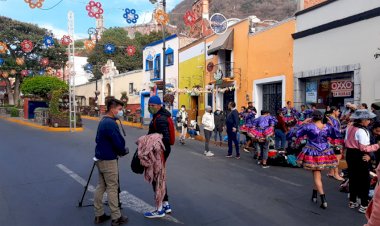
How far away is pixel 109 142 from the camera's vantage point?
500cm

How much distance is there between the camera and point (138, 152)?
5.25 meters

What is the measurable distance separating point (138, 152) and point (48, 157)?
22.0 feet

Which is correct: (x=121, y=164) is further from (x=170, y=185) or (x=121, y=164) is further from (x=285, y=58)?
(x=285, y=58)

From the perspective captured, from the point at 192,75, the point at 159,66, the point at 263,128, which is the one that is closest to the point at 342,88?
the point at 263,128

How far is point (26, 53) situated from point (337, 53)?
37446 mm

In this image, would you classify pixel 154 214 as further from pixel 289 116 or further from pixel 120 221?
pixel 289 116

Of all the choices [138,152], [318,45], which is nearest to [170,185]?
[138,152]

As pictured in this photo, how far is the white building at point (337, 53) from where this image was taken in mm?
12141

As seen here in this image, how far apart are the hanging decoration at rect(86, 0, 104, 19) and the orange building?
25.9 feet

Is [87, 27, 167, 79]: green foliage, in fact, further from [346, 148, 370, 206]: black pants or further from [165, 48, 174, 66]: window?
[346, 148, 370, 206]: black pants

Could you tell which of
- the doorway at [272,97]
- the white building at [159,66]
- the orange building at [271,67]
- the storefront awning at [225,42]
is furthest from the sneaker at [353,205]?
the white building at [159,66]

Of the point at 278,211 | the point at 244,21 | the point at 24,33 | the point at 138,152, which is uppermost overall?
the point at 24,33

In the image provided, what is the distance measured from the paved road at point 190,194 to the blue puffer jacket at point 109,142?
1.05 metres

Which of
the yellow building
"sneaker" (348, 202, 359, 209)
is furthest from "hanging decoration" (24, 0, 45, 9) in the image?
"sneaker" (348, 202, 359, 209)
